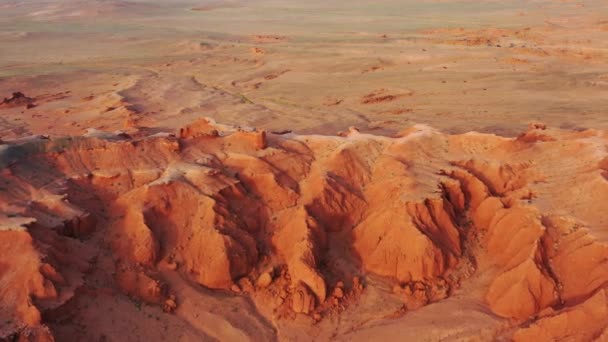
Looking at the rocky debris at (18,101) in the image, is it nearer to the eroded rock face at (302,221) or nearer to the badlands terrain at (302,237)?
the badlands terrain at (302,237)

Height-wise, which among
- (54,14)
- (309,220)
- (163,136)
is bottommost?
(54,14)

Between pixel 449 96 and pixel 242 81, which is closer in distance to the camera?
pixel 449 96

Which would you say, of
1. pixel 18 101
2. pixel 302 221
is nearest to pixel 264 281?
pixel 302 221

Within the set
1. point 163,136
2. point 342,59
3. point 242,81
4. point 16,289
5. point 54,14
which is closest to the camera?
point 16,289

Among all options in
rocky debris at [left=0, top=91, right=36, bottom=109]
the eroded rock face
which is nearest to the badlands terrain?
the eroded rock face

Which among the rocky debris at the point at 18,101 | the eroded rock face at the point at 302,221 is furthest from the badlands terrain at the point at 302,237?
the rocky debris at the point at 18,101

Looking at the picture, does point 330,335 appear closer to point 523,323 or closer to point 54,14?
point 523,323

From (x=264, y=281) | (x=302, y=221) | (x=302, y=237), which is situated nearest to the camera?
(x=264, y=281)

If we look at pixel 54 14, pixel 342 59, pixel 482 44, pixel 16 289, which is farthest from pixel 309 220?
pixel 54 14

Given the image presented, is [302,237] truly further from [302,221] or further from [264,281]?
[264,281]
